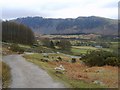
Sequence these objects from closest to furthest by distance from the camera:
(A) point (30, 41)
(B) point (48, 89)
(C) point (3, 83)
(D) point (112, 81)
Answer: (B) point (48, 89) < (C) point (3, 83) < (D) point (112, 81) < (A) point (30, 41)

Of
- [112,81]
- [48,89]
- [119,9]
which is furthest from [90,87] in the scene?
[119,9]

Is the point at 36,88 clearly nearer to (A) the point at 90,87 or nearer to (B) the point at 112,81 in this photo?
(A) the point at 90,87

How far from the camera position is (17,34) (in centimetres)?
13212

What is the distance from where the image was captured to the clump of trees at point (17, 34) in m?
129

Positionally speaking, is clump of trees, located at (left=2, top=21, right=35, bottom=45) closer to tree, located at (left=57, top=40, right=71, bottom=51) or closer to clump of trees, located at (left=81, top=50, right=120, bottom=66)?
tree, located at (left=57, top=40, right=71, bottom=51)

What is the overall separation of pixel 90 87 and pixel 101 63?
16059mm

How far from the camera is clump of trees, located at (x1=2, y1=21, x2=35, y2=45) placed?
129 meters

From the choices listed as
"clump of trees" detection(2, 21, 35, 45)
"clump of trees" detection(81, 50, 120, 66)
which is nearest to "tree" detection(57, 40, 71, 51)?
"clump of trees" detection(2, 21, 35, 45)

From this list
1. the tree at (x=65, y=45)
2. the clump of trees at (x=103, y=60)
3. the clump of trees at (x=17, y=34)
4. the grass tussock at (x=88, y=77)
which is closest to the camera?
the grass tussock at (x=88, y=77)

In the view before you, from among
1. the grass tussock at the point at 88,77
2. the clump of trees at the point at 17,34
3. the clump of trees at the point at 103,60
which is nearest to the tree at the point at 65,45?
the clump of trees at the point at 17,34

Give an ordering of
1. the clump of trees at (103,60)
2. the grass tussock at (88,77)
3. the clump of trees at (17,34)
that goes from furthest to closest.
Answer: the clump of trees at (17,34), the clump of trees at (103,60), the grass tussock at (88,77)

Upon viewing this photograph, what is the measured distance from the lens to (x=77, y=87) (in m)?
Result: 16.2

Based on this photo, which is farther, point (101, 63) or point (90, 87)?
point (101, 63)

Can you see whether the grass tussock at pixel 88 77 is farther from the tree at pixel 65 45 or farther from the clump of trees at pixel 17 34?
the clump of trees at pixel 17 34
